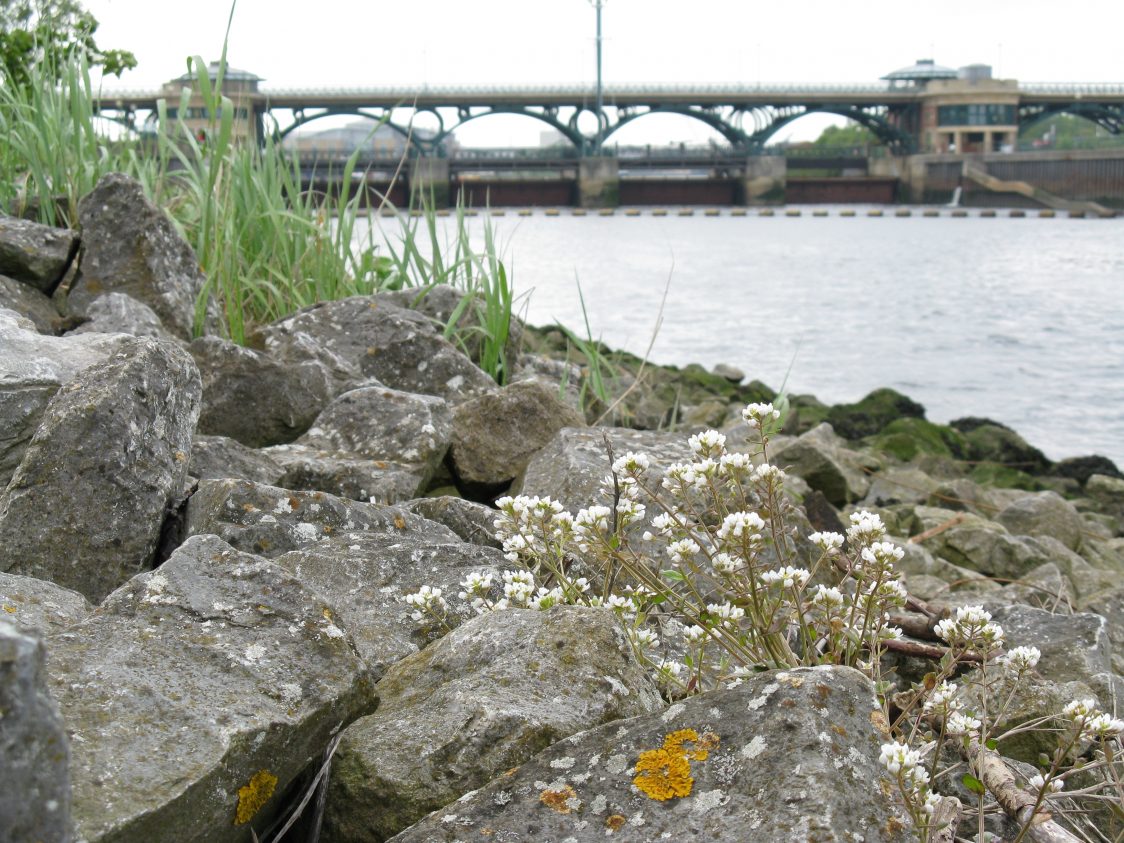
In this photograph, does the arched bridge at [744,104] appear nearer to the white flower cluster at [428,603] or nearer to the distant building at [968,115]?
the distant building at [968,115]

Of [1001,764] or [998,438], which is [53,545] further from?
[998,438]

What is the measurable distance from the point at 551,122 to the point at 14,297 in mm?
81236

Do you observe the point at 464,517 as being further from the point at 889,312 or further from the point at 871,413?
the point at 889,312

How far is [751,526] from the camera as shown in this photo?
1877 millimetres

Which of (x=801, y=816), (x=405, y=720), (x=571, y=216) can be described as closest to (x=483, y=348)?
(x=405, y=720)

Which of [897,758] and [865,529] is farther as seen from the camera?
[865,529]

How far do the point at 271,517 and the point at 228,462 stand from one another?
2.06ft

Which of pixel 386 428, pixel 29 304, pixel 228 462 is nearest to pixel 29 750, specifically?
pixel 228 462

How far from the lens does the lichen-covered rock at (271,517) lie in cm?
270

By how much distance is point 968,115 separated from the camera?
88.2 m

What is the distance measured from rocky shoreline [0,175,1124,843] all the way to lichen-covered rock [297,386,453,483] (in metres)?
0.01

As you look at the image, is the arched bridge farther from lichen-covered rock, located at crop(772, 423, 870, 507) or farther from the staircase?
lichen-covered rock, located at crop(772, 423, 870, 507)

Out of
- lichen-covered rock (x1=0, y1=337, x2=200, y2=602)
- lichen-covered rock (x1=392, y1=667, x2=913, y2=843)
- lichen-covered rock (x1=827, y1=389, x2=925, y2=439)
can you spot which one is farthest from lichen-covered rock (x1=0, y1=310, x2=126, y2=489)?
lichen-covered rock (x1=827, y1=389, x2=925, y2=439)

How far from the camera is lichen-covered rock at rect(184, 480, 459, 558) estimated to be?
106 inches
